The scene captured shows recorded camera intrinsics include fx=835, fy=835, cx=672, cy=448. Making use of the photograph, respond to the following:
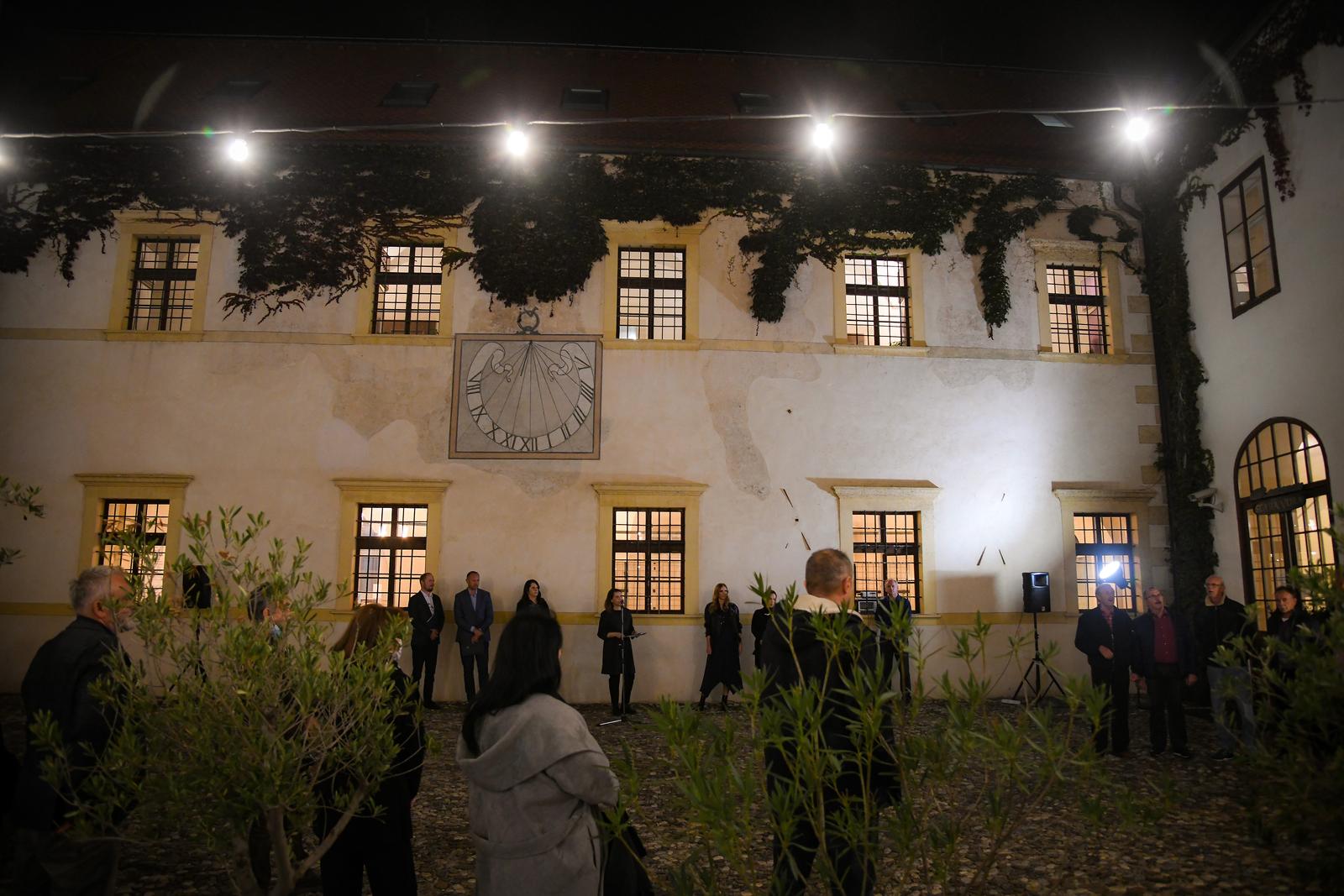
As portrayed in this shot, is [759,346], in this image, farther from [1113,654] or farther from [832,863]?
[832,863]

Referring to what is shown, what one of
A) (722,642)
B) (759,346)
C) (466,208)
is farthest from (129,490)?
(759,346)

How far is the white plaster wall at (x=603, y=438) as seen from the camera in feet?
38.4

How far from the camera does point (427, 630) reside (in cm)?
1080

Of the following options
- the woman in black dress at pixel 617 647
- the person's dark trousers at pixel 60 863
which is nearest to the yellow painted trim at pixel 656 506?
the woman in black dress at pixel 617 647

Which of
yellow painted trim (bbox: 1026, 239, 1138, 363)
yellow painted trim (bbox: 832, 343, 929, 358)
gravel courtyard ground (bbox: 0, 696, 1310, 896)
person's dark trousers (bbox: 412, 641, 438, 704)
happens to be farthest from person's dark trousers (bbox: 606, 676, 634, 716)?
yellow painted trim (bbox: 1026, 239, 1138, 363)

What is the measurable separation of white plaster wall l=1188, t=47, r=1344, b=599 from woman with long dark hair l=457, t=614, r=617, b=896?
9.72 m

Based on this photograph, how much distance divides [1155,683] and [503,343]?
9098 mm

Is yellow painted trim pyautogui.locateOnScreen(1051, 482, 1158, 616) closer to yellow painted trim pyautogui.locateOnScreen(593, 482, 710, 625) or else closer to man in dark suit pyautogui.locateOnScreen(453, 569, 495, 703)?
yellow painted trim pyautogui.locateOnScreen(593, 482, 710, 625)

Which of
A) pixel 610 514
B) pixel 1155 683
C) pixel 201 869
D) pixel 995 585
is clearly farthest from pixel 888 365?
pixel 201 869

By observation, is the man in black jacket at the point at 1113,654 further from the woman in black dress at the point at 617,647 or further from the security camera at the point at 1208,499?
the woman in black dress at the point at 617,647

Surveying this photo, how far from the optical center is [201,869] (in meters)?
5.04

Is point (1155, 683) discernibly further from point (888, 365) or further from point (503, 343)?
point (503, 343)

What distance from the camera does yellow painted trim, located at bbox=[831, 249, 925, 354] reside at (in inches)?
490

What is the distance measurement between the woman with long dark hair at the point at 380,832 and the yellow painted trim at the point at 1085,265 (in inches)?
460
